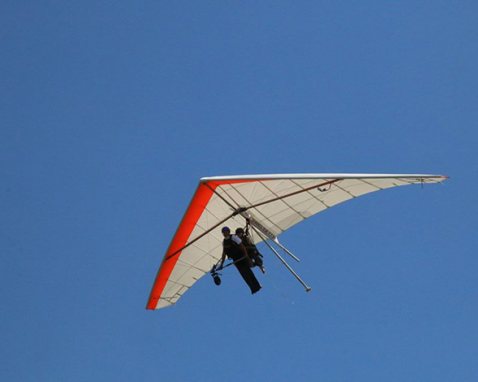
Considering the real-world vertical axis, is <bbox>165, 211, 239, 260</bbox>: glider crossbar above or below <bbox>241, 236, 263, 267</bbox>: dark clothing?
above

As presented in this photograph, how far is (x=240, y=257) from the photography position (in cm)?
2086

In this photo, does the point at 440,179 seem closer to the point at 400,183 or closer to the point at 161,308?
the point at 400,183

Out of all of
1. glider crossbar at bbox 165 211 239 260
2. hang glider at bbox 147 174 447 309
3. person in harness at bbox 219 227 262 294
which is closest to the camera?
hang glider at bbox 147 174 447 309

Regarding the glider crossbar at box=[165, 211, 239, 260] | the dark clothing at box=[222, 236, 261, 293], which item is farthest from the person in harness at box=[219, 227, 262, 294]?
the glider crossbar at box=[165, 211, 239, 260]

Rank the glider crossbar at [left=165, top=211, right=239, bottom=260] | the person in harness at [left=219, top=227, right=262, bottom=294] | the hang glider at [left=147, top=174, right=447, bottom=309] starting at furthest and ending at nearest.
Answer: the glider crossbar at [left=165, top=211, right=239, bottom=260] < the person in harness at [left=219, top=227, right=262, bottom=294] < the hang glider at [left=147, top=174, right=447, bottom=309]

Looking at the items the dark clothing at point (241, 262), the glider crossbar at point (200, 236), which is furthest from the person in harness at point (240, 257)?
the glider crossbar at point (200, 236)

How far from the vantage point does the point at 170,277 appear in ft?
79.2

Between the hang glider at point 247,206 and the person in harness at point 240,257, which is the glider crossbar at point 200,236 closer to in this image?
the hang glider at point 247,206

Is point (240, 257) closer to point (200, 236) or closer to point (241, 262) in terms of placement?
point (241, 262)

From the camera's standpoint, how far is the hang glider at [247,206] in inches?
790

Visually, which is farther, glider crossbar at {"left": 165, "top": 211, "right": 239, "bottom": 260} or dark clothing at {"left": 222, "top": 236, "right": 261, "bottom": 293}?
glider crossbar at {"left": 165, "top": 211, "right": 239, "bottom": 260}

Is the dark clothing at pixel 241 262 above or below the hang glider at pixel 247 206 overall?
below

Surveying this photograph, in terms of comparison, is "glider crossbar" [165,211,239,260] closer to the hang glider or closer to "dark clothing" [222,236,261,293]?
the hang glider

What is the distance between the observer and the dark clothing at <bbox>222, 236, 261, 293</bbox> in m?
20.8
